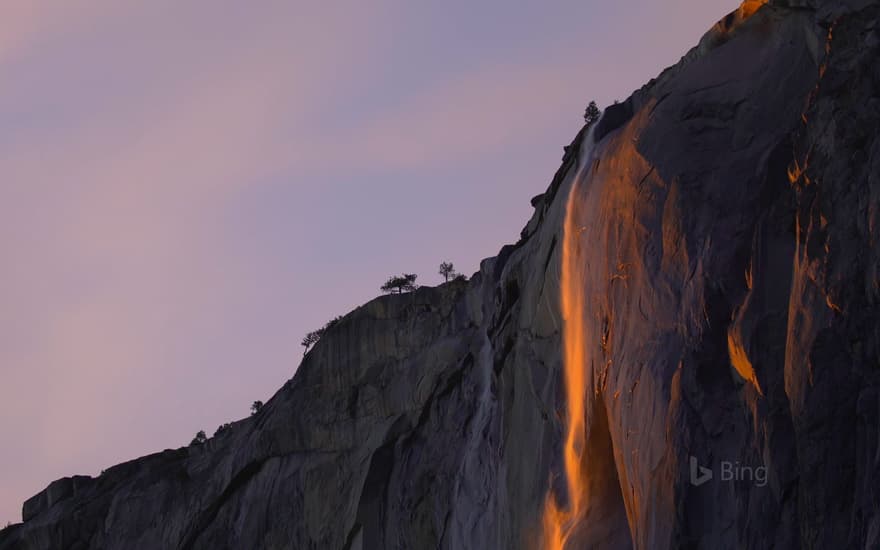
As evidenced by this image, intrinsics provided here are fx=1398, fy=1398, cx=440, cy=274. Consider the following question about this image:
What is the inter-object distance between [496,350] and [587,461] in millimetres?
6864

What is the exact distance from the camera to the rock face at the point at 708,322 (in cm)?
1805

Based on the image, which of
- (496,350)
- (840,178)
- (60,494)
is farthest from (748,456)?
(60,494)

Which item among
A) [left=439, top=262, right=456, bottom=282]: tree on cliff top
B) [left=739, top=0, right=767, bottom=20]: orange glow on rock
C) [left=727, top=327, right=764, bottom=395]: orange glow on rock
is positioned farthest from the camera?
[left=439, top=262, right=456, bottom=282]: tree on cliff top

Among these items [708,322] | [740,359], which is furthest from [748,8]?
[740,359]

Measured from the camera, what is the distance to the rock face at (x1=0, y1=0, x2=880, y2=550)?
59.2 ft

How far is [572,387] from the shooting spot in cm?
2534

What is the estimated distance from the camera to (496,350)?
30.9 meters

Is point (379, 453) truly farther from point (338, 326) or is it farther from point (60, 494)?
point (60, 494)

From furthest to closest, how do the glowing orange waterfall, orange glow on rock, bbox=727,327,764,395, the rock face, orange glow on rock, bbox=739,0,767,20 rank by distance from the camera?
1. the glowing orange waterfall
2. orange glow on rock, bbox=739,0,767,20
3. orange glow on rock, bbox=727,327,764,395
4. the rock face

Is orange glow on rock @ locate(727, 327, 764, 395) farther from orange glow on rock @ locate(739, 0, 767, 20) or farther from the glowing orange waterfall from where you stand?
orange glow on rock @ locate(739, 0, 767, 20)

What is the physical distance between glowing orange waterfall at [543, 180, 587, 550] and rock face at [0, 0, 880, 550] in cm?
25

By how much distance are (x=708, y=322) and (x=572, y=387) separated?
5.11 metres

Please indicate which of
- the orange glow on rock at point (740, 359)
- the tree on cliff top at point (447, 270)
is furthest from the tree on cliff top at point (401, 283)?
the orange glow on rock at point (740, 359)

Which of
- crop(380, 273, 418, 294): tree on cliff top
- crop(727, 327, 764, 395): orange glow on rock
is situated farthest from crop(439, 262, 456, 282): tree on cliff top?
crop(727, 327, 764, 395): orange glow on rock
